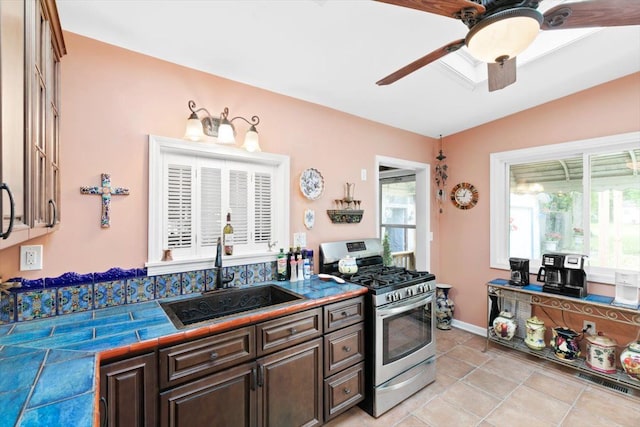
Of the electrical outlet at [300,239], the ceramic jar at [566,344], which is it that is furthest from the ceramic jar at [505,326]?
the electrical outlet at [300,239]

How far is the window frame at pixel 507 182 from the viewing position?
271cm

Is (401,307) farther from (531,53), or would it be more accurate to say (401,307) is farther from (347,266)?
(531,53)

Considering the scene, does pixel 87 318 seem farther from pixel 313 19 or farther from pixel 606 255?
pixel 606 255

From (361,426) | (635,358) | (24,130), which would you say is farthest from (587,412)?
(24,130)

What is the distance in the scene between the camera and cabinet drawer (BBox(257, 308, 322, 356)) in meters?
1.67

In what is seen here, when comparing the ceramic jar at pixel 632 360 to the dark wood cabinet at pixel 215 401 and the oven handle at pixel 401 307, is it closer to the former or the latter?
the oven handle at pixel 401 307

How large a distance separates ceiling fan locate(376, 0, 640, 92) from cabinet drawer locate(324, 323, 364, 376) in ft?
5.98

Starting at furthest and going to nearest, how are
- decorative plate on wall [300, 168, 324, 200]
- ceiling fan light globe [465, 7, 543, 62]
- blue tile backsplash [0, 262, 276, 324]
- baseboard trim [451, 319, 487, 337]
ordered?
1. baseboard trim [451, 319, 487, 337]
2. decorative plate on wall [300, 168, 324, 200]
3. blue tile backsplash [0, 262, 276, 324]
4. ceiling fan light globe [465, 7, 543, 62]

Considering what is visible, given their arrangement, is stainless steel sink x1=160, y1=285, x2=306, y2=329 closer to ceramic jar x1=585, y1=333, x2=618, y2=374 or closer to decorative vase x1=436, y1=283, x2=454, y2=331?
decorative vase x1=436, y1=283, x2=454, y2=331

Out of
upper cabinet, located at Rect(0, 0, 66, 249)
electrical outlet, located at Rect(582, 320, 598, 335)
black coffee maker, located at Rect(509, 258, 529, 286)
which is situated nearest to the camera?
upper cabinet, located at Rect(0, 0, 66, 249)

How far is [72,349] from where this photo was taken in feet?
3.96

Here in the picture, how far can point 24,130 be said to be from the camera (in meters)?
0.88

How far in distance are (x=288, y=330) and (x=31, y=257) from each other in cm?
147

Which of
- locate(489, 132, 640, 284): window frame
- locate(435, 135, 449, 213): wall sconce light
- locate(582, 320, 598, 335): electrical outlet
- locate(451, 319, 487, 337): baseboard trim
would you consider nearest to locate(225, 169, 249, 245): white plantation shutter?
locate(435, 135, 449, 213): wall sconce light
